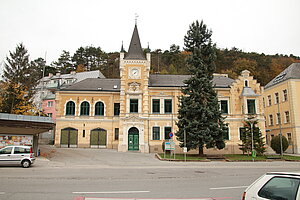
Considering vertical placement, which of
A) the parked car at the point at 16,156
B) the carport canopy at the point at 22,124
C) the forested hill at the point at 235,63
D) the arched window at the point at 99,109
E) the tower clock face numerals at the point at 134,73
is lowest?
the parked car at the point at 16,156

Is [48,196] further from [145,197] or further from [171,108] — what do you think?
[171,108]

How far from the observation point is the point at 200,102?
96.1ft

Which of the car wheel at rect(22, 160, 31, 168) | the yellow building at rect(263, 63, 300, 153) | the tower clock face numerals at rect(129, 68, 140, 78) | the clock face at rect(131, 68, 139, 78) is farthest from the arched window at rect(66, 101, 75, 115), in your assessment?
the yellow building at rect(263, 63, 300, 153)

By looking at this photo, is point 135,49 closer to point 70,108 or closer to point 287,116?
point 70,108

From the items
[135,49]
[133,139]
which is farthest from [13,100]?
[135,49]

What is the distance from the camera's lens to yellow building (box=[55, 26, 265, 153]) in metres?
35.8

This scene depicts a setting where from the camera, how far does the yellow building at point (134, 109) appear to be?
35750 millimetres

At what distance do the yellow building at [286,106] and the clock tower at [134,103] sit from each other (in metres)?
20.1

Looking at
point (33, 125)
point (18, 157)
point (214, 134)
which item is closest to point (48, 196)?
point (18, 157)

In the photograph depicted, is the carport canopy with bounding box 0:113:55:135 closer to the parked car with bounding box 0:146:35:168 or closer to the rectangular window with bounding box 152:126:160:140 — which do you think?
the parked car with bounding box 0:146:35:168

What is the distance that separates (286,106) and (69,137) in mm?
33745

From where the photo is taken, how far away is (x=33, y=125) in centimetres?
2327

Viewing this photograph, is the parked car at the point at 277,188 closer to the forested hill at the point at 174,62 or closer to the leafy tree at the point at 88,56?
the forested hill at the point at 174,62

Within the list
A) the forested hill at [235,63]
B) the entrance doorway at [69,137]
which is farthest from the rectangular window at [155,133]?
the forested hill at [235,63]
